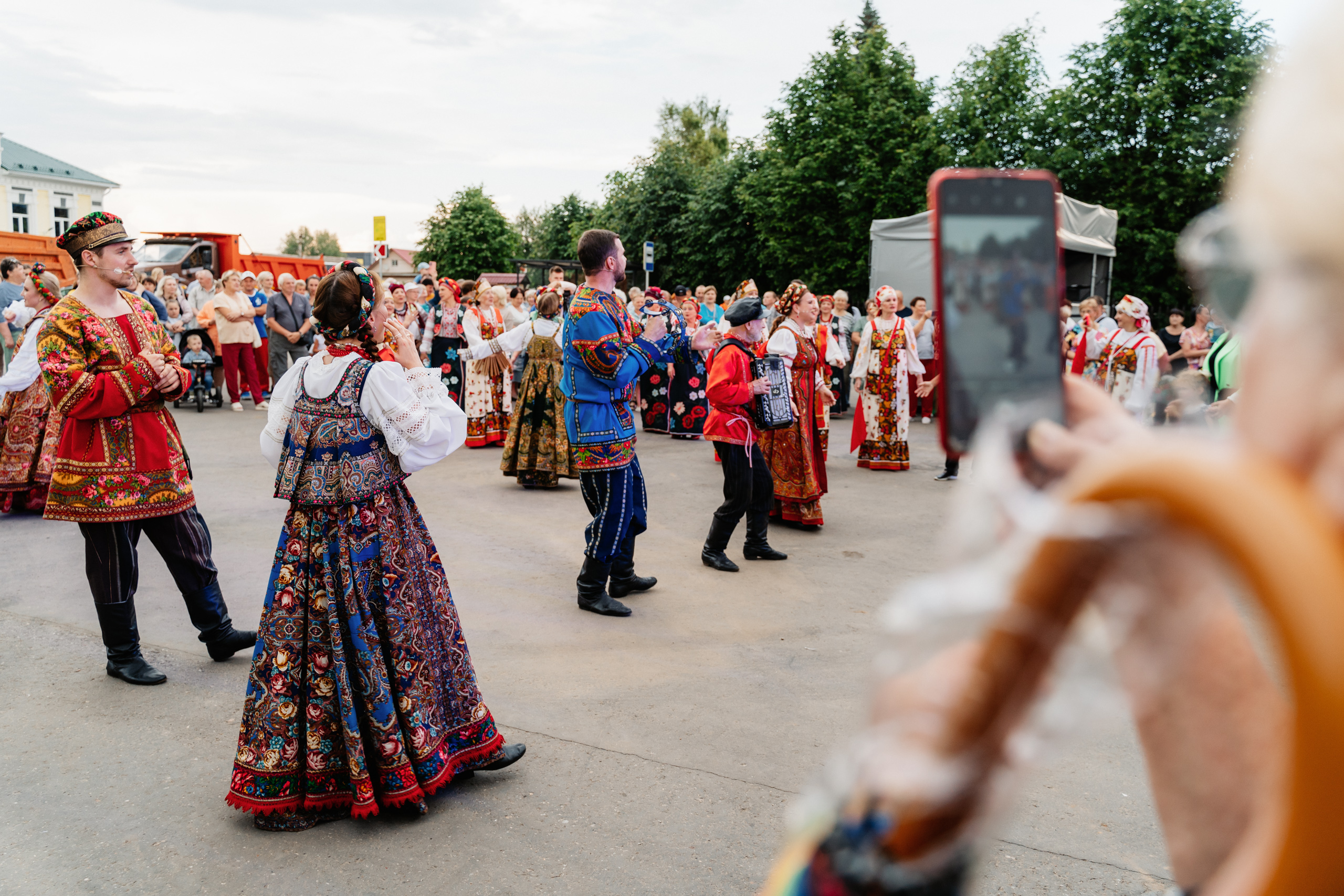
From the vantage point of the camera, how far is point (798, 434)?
7605 millimetres

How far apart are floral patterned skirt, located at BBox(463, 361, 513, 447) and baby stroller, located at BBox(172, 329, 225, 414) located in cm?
448

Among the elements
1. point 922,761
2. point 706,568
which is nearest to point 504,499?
point 706,568

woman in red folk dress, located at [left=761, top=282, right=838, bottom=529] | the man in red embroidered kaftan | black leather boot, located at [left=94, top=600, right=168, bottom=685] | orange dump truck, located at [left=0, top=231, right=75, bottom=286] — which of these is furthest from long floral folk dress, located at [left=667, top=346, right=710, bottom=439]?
orange dump truck, located at [left=0, top=231, right=75, bottom=286]

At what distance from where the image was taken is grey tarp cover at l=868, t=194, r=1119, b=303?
14914 millimetres

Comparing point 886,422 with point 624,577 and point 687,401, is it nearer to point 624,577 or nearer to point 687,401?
point 687,401

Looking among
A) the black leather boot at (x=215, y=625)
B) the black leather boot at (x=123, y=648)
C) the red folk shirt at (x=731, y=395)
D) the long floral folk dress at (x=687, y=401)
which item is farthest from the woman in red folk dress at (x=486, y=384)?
the black leather boot at (x=123, y=648)

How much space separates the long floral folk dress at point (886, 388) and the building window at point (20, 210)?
5658 centimetres

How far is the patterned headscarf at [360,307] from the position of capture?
11.2 feet

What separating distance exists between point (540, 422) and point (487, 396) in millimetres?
2577

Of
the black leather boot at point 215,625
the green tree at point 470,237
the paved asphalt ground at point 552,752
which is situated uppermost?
the green tree at point 470,237

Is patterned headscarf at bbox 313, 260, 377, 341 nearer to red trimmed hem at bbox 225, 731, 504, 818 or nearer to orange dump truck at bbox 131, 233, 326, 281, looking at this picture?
red trimmed hem at bbox 225, 731, 504, 818

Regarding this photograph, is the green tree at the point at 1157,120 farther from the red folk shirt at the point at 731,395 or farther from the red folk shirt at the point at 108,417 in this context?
the red folk shirt at the point at 108,417

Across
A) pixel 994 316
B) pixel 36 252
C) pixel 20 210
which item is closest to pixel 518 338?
pixel 994 316

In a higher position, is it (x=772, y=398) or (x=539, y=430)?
(x=772, y=398)
